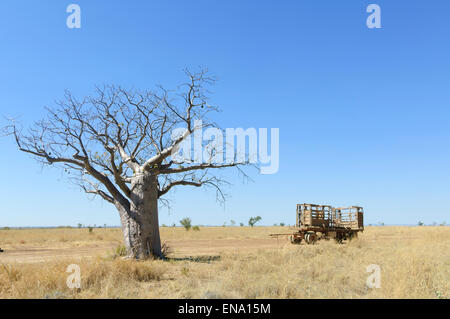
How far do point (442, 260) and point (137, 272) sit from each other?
33.8ft

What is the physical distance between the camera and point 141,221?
42.5 ft

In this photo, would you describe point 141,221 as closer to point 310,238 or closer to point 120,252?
point 120,252

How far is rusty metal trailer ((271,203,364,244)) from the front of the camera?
68.2 feet

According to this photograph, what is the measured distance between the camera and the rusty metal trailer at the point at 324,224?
20.8 m

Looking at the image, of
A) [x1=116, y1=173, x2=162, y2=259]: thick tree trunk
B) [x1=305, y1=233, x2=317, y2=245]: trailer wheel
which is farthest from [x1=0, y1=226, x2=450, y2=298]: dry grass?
[x1=305, y1=233, x2=317, y2=245]: trailer wheel

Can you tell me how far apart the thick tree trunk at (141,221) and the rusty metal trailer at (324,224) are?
33.1ft

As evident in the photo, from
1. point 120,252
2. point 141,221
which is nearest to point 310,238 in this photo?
point 141,221

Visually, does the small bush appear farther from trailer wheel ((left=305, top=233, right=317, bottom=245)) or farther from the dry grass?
trailer wheel ((left=305, top=233, right=317, bottom=245))

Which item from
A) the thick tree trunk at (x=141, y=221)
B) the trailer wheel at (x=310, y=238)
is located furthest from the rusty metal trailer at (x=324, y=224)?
the thick tree trunk at (x=141, y=221)

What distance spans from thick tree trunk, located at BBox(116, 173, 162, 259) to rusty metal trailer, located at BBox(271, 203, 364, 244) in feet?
33.1

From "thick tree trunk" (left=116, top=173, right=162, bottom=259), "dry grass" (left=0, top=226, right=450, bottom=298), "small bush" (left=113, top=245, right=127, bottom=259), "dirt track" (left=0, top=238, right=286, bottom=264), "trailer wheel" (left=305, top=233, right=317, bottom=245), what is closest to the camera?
"dry grass" (left=0, top=226, right=450, bottom=298)

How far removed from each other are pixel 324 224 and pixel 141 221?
1293cm

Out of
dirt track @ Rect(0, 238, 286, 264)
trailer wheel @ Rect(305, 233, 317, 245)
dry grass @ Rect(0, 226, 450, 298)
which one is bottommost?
dirt track @ Rect(0, 238, 286, 264)

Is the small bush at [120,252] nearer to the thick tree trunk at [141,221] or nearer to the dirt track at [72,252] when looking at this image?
the thick tree trunk at [141,221]
